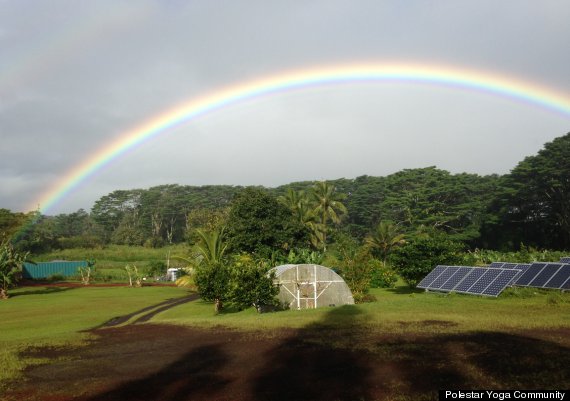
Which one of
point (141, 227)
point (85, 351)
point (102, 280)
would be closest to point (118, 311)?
point (85, 351)

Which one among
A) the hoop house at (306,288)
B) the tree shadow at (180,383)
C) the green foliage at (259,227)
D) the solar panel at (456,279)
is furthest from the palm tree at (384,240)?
the tree shadow at (180,383)

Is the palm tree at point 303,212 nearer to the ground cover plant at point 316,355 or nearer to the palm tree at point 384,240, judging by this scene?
the palm tree at point 384,240

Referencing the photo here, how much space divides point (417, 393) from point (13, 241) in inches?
3808

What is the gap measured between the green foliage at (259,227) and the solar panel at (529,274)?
1042 inches

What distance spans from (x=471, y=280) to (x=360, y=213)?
95.1 metres

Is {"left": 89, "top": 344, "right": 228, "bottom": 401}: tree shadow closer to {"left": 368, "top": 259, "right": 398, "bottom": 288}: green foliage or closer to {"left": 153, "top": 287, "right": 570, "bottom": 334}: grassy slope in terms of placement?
{"left": 153, "top": 287, "right": 570, "bottom": 334}: grassy slope

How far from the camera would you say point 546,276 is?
31469 mm

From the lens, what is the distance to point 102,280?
235 feet

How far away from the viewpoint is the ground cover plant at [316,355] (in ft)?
37.4

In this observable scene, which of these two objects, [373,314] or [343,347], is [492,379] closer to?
[343,347]

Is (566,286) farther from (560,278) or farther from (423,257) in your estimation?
(423,257)

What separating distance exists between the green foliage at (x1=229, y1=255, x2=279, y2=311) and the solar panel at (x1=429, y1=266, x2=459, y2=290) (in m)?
12.1

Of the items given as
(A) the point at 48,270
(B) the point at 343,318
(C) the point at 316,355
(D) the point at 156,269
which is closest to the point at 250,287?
(B) the point at 343,318

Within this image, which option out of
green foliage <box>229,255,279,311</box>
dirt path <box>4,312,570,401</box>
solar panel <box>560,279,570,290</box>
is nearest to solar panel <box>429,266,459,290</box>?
solar panel <box>560,279,570,290</box>
